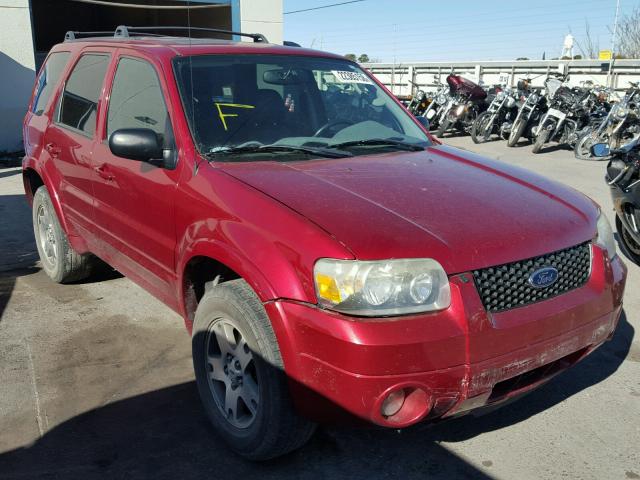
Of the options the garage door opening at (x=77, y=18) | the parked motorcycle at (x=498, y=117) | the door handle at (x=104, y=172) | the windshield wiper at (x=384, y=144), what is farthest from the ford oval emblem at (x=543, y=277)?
the garage door opening at (x=77, y=18)

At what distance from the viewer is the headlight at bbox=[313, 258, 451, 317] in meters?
2.29

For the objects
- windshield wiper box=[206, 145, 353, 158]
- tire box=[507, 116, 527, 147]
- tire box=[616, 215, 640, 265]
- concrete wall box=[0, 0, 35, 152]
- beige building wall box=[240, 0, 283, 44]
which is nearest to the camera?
windshield wiper box=[206, 145, 353, 158]

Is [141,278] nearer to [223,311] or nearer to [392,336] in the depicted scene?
[223,311]

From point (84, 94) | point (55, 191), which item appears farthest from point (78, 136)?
point (55, 191)

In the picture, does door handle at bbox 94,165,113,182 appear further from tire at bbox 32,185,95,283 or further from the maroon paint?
tire at bbox 32,185,95,283

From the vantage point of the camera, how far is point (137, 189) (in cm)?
345

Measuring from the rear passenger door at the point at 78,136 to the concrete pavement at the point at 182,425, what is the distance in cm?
81

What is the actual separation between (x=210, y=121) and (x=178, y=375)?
4.86ft

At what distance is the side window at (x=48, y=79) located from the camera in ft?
15.9

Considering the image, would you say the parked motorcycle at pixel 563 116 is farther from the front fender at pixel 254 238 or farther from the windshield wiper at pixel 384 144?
the front fender at pixel 254 238

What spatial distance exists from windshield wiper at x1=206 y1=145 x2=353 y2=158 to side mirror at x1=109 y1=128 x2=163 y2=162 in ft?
1.00

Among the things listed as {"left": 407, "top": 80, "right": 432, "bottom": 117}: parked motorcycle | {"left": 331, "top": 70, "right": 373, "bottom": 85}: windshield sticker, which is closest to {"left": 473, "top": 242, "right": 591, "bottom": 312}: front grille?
{"left": 331, "top": 70, "right": 373, "bottom": 85}: windshield sticker

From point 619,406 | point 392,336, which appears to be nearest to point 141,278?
point 392,336

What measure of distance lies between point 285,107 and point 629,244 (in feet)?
12.1
